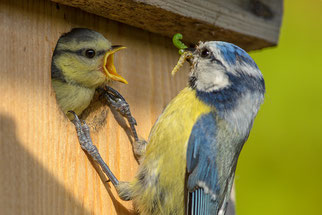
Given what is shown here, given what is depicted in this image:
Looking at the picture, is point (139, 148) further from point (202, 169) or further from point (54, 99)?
point (54, 99)

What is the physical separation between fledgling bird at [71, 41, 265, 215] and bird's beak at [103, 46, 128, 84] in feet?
0.81

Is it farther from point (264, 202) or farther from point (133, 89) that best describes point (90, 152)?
point (264, 202)

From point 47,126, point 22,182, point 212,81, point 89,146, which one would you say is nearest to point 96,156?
point 89,146

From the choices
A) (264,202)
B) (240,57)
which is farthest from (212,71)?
(264,202)

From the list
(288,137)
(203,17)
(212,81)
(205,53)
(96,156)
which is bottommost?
(288,137)

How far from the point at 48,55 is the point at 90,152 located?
40 centimetres

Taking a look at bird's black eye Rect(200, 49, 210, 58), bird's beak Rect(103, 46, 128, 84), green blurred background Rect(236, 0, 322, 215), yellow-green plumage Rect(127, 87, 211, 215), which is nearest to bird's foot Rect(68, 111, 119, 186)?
yellow-green plumage Rect(127, 87, 211, 215)

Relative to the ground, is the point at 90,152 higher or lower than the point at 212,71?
lower

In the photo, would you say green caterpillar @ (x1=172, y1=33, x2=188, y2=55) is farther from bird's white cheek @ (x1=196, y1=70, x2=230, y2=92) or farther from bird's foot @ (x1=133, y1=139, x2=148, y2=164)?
bird's foot @ (x1=133, y1=139, x2=148, y2=164)

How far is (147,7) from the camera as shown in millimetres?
2004

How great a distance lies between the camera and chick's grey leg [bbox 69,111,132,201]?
192 cm

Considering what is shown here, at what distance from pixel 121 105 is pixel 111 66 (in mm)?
215

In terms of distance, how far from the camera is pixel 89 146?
1.91m

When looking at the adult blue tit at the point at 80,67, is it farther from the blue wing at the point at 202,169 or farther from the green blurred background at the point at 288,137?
the green blurred background at the point at 288,137
